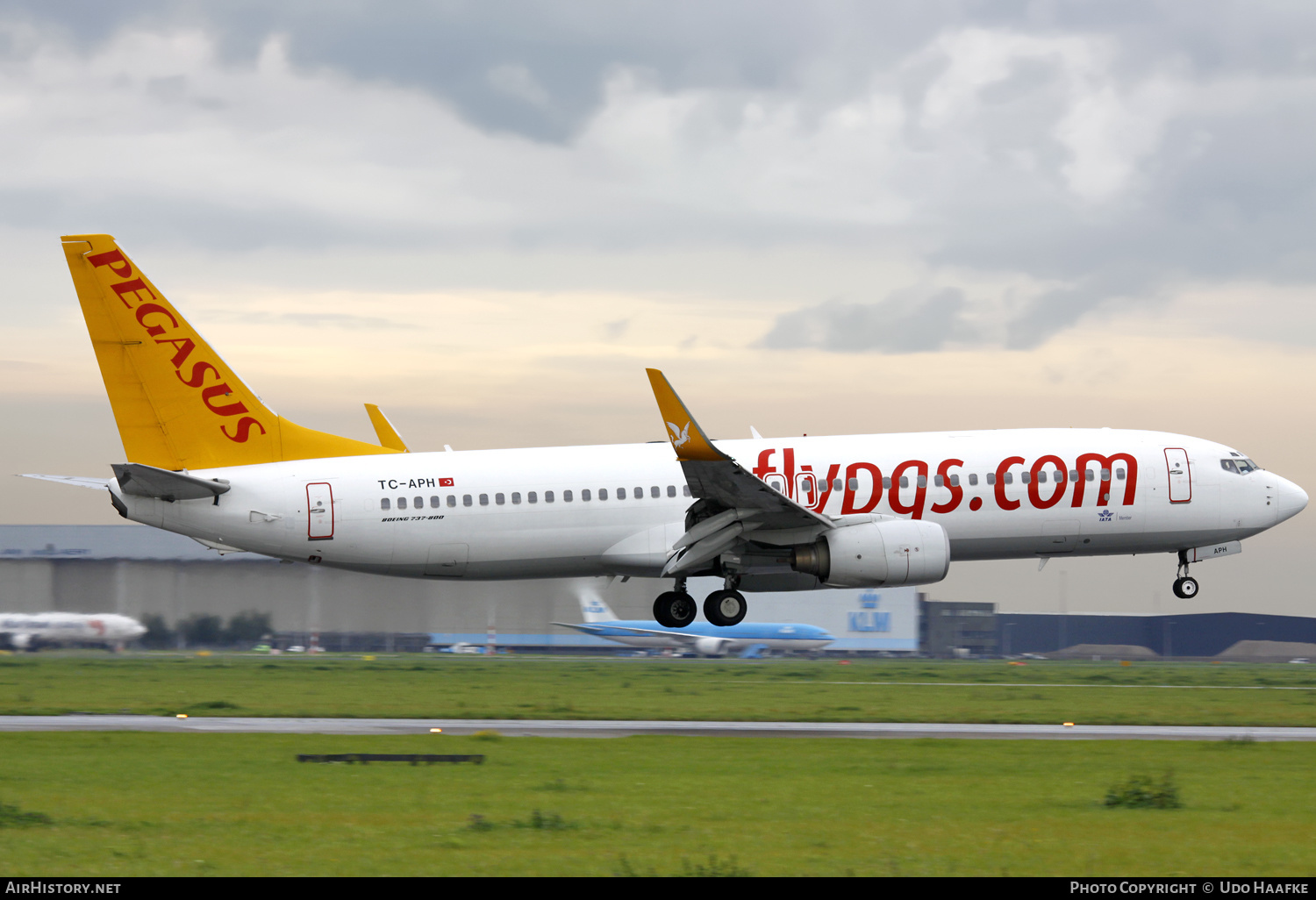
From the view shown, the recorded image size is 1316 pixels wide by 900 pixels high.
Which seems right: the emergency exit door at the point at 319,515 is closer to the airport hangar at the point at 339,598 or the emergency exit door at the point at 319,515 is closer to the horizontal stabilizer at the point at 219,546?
the horizontal stabilizer at the point at 219,546

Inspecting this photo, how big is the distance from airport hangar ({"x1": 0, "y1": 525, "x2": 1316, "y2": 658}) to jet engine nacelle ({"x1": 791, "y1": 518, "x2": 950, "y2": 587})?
30.0 meters

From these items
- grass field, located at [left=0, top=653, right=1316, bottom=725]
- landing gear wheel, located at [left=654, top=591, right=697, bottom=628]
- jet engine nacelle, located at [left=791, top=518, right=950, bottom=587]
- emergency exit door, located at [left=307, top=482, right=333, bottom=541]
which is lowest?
grass field, located at [left=0, top=653, right=1316, bottom=725]

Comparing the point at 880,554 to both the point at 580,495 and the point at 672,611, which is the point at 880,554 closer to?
the point at 672,611

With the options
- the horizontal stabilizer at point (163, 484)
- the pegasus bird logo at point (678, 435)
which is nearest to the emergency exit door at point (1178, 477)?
the pegasus bird logo at point (678, 435)

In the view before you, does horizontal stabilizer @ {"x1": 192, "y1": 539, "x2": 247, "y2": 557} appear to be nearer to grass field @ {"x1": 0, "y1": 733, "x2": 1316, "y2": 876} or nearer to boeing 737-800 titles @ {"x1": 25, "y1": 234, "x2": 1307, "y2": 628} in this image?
boeing 737-800 titles @ {"x1": 25, "y1": 234, "x2": 1307, "y2": 628}

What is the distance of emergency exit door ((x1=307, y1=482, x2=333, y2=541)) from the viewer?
3734 centimetres

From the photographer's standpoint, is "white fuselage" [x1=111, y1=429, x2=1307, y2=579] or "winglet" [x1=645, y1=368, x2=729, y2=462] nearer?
"winglet" [x1=645, y1=368, x2=729, y2=462]

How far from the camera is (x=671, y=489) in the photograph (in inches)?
1507

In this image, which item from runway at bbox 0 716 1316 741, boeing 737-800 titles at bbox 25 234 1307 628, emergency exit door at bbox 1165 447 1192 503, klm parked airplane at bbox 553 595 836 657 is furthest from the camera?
klm parked airplane at bbox 553 595 836 657

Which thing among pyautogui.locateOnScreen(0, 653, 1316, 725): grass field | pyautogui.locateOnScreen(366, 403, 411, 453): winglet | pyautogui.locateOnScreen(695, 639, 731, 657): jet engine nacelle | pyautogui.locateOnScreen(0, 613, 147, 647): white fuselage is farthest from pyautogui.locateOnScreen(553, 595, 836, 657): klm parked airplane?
pyautogui.locateOnScreen(366, 403, 411, 453): winglet

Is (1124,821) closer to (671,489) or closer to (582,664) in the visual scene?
(671,489)

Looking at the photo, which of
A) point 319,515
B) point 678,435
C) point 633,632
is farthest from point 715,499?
point 633,632

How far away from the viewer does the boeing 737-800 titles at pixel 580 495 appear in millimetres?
37188

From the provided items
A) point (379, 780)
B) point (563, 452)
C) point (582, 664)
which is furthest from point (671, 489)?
point (582, 664)
